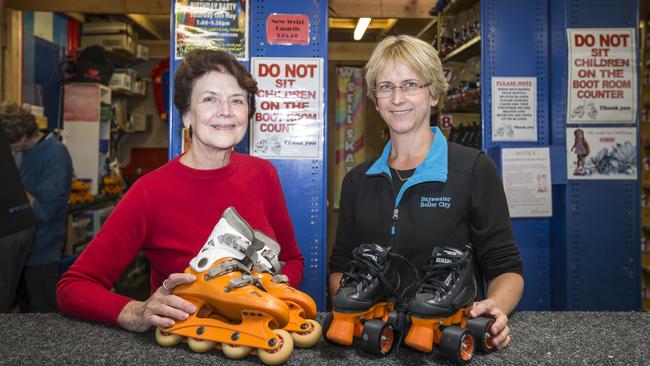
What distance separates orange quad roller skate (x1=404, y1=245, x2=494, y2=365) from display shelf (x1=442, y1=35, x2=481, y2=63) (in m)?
3.26

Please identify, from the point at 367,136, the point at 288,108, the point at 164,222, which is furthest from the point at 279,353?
the point at 367,136

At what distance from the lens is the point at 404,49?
1.74 metres

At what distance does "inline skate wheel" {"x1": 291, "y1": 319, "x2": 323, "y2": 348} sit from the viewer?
115 centimetres

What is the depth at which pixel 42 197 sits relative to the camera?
4.10m

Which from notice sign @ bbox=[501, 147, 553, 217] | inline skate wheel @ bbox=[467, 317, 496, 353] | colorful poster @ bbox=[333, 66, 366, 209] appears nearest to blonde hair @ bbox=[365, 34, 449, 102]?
inline skate wheel @ bbox=[467, 317, 496, 353]

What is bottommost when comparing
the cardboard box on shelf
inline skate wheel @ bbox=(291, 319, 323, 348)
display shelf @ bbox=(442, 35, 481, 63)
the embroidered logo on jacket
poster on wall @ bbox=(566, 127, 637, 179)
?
inline skate wheel @ bbox=(291, 319, 323, 348)

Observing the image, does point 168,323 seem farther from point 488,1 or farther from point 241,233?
point 488,1

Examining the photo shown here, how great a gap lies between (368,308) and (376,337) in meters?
0.08

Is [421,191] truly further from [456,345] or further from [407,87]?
[456,345]

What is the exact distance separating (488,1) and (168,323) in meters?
3.39

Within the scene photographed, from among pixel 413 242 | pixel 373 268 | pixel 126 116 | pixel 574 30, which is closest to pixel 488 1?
pixel 574 30

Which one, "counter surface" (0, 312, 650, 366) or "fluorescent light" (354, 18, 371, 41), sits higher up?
"fluorescent light" (354, 18, 371, 41)

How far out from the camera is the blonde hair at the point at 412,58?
5.65 ft

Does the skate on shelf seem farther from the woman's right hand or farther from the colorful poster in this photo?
the colorful poster
